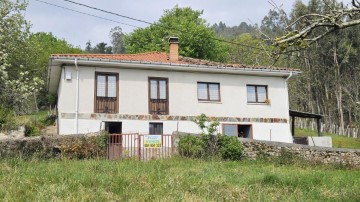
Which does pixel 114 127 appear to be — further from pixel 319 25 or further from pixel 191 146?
pixel 319 25

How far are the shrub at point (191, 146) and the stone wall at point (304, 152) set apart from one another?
2294mm

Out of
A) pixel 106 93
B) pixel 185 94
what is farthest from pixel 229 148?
pixel 106 93

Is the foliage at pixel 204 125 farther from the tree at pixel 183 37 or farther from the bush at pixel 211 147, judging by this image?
the tree at pixel 183 37

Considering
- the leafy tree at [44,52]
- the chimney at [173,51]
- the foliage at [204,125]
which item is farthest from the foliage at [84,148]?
the leafy tree at [44,52]

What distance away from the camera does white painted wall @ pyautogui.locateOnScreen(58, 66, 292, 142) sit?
65.3 feet

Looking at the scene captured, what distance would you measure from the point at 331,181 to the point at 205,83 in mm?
12887

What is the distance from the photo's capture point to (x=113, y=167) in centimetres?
1066

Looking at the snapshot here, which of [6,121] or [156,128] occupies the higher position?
[6,121]

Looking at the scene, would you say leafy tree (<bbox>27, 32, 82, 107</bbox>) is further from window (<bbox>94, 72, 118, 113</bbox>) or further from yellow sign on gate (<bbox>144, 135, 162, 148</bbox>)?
yellow sign on gate (<bbox>144, 135, 162, 148</bbox>)

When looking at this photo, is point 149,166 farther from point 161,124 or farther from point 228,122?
point 228,122

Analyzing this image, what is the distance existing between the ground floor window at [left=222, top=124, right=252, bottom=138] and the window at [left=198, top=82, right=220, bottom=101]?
1669 mm

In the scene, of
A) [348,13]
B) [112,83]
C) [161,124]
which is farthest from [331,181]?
[112,83]

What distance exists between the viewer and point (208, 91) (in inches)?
887

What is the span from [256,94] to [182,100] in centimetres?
456
